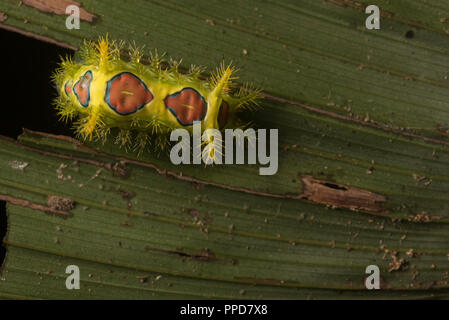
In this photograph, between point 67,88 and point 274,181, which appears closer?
point 67,88

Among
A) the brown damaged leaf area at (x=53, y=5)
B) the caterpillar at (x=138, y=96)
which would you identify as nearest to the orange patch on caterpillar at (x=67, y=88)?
the caterpillar at (x=138, y=96)

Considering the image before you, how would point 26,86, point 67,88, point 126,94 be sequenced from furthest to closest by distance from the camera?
point 26,86 → point 67,88 → point 126,94

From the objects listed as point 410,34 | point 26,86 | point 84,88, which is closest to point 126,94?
point 84,88

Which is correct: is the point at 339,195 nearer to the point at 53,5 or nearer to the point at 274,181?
the point at 274,181

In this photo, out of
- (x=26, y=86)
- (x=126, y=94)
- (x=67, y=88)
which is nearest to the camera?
(x=126, y=94)

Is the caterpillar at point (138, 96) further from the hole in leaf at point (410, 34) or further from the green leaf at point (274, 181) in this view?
the hole in leaf at point (410, 34)

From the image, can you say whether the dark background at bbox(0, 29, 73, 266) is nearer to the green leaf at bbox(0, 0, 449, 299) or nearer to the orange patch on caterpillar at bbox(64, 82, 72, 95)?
the green leaf at bbox(0, 0, 449, 299)

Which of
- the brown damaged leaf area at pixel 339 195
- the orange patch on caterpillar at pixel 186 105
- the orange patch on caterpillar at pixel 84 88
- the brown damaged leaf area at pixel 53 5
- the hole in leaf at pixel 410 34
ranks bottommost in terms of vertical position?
the brown damaged leaf area at pixel 339 195

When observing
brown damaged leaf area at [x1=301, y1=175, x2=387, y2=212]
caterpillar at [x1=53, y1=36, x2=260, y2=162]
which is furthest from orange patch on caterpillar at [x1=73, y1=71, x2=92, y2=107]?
brown damaged leaf area at [x1=301, y1=175, x2=387, y2=212]
